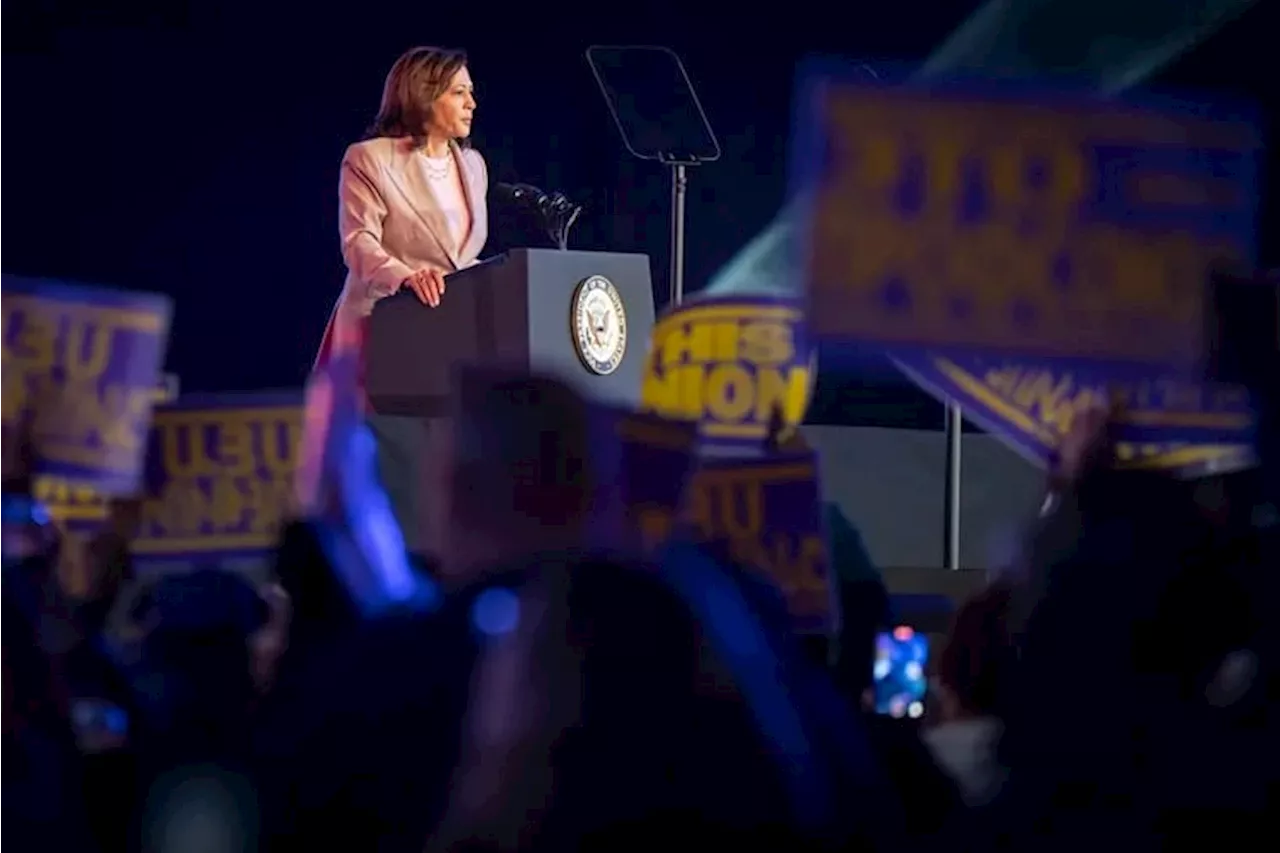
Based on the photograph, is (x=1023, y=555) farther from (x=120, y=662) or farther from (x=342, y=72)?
(x=342, y=72)

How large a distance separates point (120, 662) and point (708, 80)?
5689 mm

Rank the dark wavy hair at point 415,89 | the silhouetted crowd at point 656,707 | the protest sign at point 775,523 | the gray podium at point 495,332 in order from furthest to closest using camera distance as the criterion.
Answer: the dark wavy hair at point 415,89 → the gray podium at point 495,332 → the protest sign at point 775,523 → the silhouetted crowd at point 656,707

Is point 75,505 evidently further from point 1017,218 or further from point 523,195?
point 523,195

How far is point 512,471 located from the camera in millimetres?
1831

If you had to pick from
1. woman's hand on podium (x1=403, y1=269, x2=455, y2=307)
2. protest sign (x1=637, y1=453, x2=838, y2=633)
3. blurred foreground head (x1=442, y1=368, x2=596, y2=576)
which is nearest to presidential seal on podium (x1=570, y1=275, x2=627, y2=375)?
woman's hand on podium (x1=403, y1=269, x2=455, y2=307)

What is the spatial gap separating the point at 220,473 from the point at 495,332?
1.81 metres

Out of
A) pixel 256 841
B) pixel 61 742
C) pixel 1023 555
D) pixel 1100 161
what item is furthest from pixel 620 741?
pixel 1100 161

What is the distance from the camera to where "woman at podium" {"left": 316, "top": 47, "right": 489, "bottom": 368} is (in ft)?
15.4

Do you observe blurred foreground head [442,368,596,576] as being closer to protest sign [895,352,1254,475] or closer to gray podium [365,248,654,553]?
protest sign [895,352,1254,475]

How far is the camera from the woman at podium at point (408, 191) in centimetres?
470

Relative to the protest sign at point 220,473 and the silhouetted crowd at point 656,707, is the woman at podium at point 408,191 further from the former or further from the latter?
the silhouetted crowd at point 656,707

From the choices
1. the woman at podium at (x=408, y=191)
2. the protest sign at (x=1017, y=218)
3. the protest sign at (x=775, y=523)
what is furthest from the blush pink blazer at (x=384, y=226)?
the protest sign at (x=1017, y=218)

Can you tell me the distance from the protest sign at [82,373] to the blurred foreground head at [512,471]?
3.39 ft

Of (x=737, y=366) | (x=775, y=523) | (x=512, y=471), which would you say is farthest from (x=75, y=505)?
(x=512, y=471)
